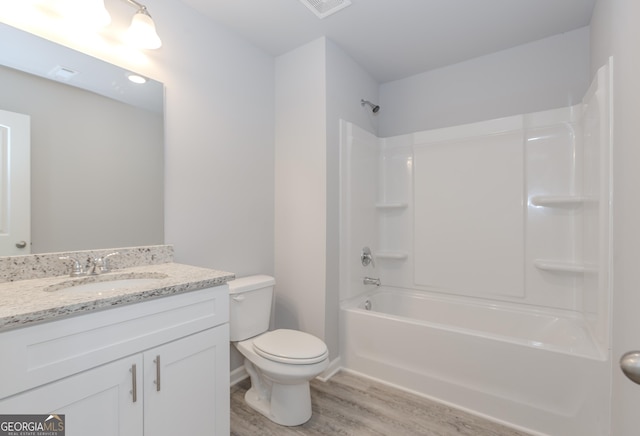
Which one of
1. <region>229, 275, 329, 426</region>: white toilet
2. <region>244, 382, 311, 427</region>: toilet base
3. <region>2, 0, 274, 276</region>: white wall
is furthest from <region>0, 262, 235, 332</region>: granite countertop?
<region>244, 382, 311, 427</region>: toilet base

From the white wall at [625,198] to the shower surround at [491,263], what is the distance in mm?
124

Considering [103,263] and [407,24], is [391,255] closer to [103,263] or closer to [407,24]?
[407,24]

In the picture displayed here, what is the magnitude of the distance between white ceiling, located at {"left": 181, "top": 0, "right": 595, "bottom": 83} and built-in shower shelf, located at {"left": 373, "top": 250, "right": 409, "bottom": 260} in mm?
1667

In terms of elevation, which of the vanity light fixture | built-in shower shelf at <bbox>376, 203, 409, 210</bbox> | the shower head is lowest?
built-in shower shelf at <bbox>376, 203, 409, 210</bbox>

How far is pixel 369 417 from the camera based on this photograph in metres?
1.72

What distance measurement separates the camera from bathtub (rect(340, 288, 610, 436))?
1.50 m

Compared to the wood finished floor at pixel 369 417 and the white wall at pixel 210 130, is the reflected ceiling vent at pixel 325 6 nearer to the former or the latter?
the white wall at pixel 210 130

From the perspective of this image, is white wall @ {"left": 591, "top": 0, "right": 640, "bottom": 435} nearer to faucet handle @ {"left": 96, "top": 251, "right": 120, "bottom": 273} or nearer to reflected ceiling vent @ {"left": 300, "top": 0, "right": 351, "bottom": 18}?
reflected ceiling vent @ {"left": 300, "top": 0, "right": 351, "bottom": 18}

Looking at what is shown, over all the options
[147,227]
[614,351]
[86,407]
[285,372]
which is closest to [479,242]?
[614,351]

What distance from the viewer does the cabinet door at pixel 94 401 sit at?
842 mm

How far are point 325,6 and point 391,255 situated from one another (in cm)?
194

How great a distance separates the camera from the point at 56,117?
4.41ft

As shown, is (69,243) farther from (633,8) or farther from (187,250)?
(633,8)

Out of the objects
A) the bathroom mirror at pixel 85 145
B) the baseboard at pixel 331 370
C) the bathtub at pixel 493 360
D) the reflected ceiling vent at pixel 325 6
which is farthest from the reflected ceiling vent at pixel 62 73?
the baseboard at pixel 331 370
